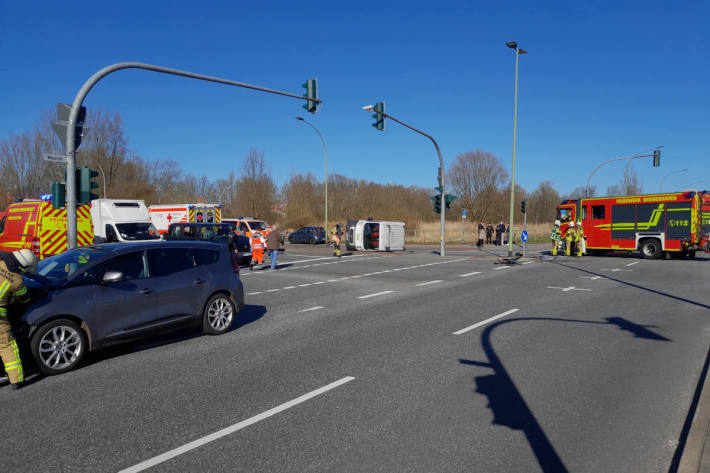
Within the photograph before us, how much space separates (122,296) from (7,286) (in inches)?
56.5

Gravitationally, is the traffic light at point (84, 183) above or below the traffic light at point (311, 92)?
below

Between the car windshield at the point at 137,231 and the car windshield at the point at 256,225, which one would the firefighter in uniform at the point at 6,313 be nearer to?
the car windshield at the point at 137,231

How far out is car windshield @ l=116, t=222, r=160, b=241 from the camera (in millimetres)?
17656

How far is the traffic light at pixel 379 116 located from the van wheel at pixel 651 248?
45.1 ft

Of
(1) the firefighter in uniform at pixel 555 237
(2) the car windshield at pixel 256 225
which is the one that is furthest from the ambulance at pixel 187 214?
(1) the firefighter in uniform at pixel 555 237

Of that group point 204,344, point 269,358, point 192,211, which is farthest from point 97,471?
point 192,211

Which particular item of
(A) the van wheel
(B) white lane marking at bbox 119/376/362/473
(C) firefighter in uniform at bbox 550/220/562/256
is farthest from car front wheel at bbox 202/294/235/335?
(A) the van wheel

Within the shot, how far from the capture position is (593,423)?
4.15 meters

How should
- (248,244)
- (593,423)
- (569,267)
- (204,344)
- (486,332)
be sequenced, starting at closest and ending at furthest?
(593,423)
(204,344)
(486,332)
(569,267)
(248,244)

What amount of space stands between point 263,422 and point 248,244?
659 inches

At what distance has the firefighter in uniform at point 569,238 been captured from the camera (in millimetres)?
24281

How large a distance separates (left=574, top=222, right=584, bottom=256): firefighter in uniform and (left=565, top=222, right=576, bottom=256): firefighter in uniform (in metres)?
0.14

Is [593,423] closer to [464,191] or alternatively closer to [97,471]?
[97,471]

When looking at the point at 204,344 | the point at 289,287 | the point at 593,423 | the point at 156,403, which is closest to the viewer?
the point at 593,423
